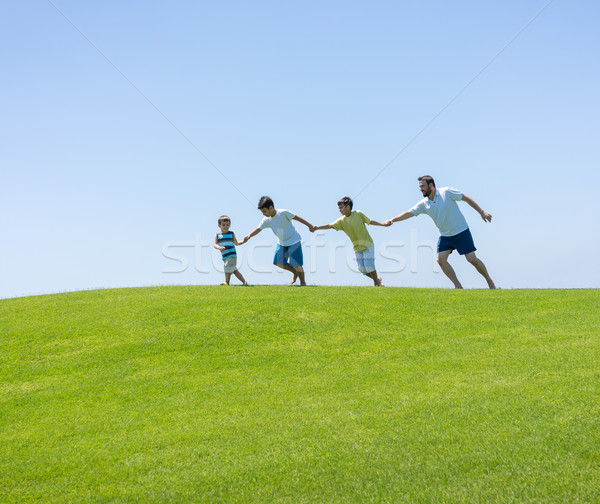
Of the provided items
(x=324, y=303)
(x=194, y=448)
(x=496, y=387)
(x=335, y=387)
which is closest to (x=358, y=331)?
(x=324, y=303)

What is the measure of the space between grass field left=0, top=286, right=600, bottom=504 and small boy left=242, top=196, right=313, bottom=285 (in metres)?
3.35

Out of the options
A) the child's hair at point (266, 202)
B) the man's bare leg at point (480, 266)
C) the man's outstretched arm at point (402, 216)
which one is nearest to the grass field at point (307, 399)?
the man's bare leg at point (480, 266)

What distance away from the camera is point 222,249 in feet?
61.9

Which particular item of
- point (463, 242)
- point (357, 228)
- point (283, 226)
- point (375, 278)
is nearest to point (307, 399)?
point (463, 242)

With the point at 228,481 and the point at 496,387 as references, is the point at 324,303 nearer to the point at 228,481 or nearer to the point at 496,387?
the point at 496,387

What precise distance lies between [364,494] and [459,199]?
41.2ft

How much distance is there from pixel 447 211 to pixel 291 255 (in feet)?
17.4

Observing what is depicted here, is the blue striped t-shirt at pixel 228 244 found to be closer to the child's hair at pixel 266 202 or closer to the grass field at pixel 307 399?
the child's hair at pixel 266 202

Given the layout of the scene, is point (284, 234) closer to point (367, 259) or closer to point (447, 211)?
point (367, 259)

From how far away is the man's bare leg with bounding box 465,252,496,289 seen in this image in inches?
660

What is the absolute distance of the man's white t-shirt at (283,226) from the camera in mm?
18266

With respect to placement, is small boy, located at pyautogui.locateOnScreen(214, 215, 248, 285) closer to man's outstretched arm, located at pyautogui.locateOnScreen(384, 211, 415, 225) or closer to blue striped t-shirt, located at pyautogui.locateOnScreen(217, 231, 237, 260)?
blue striped t-shirt, located at pyautogui.locateOnScreen(217, 231, 237, 260)

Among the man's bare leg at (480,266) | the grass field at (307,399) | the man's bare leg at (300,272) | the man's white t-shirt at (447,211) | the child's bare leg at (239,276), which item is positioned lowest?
the grass field at (307,399)

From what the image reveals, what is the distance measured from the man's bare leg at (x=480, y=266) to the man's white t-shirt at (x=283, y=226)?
5644 millimetres
